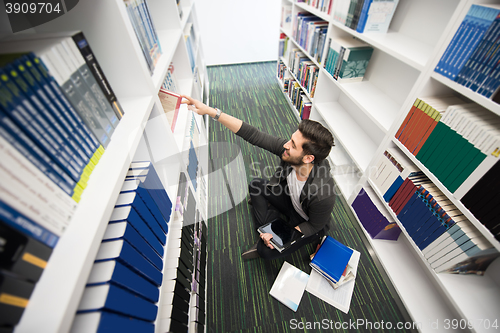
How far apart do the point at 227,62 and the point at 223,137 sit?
258cm

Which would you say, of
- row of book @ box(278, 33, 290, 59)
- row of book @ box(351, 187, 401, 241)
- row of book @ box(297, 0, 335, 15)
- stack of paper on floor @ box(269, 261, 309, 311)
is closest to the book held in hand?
stack of paper on floor @ box(269, 261, 309, 311)

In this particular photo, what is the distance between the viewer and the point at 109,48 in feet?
2.27

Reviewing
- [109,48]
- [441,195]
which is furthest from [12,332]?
[441,195]

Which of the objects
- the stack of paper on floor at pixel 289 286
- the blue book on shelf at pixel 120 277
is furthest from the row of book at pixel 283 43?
the blue book on shelf at pixel 120 277

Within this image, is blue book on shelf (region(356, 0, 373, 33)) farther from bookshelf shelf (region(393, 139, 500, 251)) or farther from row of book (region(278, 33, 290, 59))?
row of book (region(278, 33, 290, 59))

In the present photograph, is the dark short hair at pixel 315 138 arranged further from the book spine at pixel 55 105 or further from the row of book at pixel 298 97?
the row of book at pixel 298 97

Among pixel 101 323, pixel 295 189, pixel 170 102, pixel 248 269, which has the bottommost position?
pixel 248 269

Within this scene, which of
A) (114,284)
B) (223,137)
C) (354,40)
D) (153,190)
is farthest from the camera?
(223,137)

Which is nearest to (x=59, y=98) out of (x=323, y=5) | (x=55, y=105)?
(x=55, y=105)

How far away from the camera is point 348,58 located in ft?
5.39

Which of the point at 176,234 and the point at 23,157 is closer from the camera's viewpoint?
the point at 23,157

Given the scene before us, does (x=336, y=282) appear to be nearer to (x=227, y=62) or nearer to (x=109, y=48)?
(x=109, y=48)

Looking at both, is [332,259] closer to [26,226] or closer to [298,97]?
[26,226]

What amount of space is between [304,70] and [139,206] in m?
2.47
